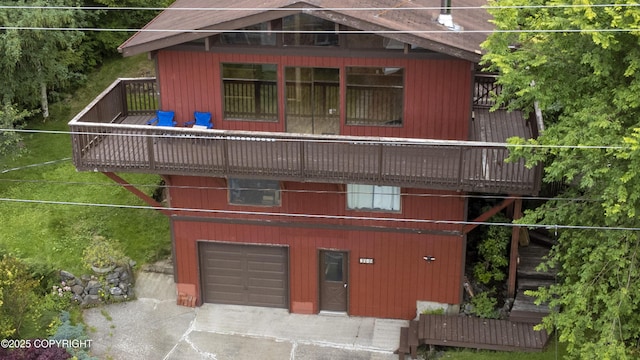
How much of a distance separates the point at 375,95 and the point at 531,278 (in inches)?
251

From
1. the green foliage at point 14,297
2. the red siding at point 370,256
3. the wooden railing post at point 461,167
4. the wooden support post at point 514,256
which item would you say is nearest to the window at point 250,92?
the red siding at point 370,256

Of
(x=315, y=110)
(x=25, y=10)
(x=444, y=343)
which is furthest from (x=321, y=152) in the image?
(x=25, y=10)

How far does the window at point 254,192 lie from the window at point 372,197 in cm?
194

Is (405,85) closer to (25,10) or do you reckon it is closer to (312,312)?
(312,312)

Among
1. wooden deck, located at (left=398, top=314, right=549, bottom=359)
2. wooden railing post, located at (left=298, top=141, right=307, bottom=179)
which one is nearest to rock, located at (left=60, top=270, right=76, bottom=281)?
wooden railing post, located at (left=298, top=141, right=307, bottom=179)

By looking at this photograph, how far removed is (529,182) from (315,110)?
548 centimetres

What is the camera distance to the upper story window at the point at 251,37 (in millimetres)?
18656

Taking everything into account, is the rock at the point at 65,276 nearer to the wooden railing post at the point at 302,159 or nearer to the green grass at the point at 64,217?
the green grass at the point at 64,217

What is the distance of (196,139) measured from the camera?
63.3ft

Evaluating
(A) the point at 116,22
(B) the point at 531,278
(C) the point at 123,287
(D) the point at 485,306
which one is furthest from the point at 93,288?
(A) the point at 116,22

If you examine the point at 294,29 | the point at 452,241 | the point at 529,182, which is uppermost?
the point at 294,29

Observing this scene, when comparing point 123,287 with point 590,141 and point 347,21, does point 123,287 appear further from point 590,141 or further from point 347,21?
point 590,141

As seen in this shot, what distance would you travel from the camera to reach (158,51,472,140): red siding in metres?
18.7

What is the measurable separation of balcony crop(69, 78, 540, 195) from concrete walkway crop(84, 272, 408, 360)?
455 cm
